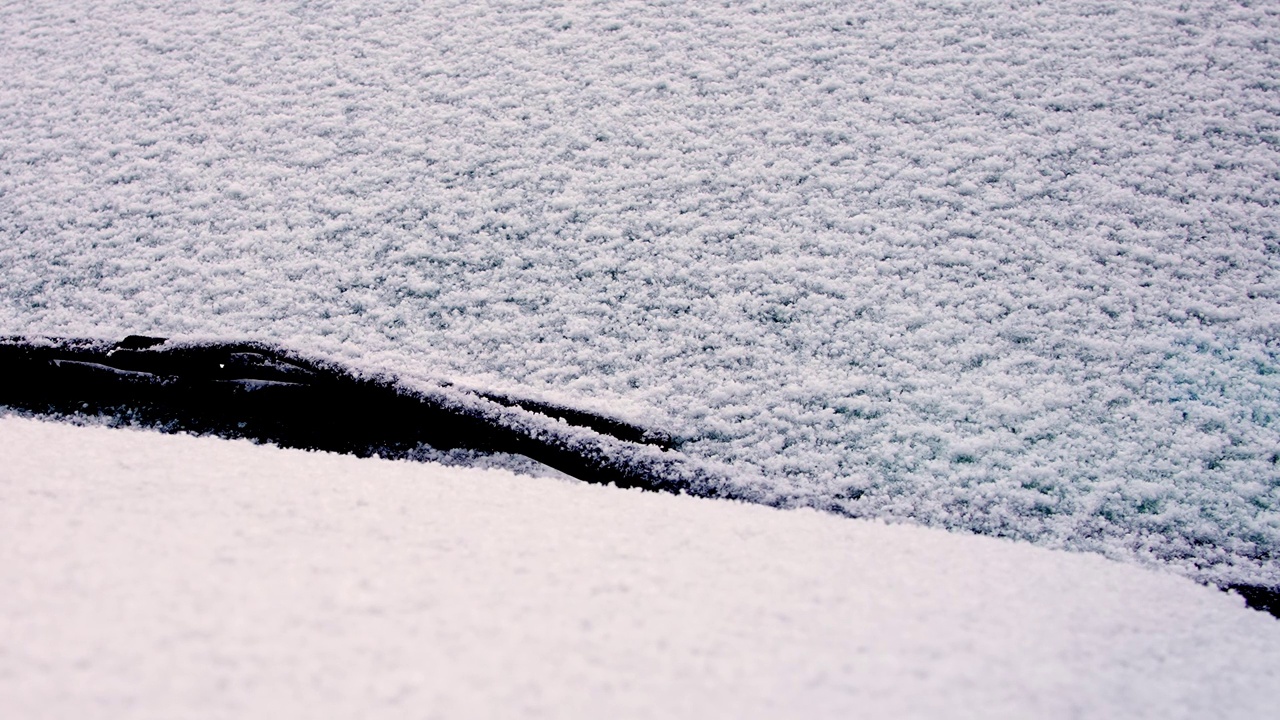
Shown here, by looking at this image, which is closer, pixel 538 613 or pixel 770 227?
pixel 538 613

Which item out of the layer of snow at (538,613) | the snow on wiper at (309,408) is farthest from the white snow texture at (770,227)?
the layer of snow at (538,613)

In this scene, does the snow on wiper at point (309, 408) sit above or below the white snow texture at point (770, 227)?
below

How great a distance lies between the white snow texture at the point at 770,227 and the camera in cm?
74

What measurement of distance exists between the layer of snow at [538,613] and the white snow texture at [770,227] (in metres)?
0.15

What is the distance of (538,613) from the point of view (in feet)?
1.41

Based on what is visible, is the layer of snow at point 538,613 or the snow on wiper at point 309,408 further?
the snow on wiper at point 309,408

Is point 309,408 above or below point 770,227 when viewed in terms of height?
below

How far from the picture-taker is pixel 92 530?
50cm

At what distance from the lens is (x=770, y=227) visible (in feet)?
2.90

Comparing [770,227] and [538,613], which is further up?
[770,227]

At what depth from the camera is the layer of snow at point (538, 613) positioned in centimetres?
36

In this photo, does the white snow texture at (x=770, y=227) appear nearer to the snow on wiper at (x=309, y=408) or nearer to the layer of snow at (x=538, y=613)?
the snow on wiper at (x=309, y=408)

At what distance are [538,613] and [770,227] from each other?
600 millimetres

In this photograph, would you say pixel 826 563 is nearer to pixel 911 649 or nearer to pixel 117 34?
pixel 911 649
